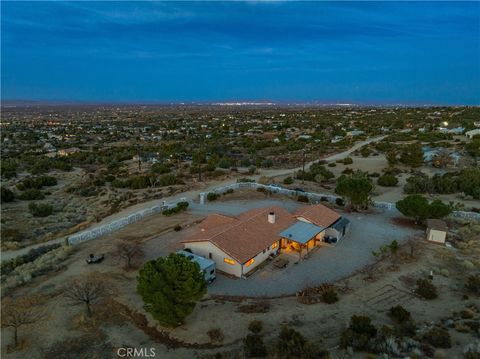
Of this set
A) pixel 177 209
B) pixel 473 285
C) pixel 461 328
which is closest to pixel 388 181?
pixel 473 285

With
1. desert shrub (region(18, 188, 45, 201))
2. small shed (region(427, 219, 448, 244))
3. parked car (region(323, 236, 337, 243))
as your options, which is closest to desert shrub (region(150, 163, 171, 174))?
desert shrub (region(18, 188, 45, 201))

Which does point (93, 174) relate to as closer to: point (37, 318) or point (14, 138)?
point (37, 318)

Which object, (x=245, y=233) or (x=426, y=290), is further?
(x=245, y=233)

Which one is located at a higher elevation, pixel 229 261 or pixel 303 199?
pixel 229 261

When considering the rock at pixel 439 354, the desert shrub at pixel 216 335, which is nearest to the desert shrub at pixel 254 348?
the desert shrub at pixel 216 335

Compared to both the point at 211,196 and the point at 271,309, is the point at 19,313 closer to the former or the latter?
the point at 271,309

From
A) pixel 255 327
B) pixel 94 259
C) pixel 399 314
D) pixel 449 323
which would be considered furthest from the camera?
pixel 94 259

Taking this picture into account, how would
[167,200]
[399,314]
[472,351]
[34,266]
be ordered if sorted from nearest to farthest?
[472,351] < [399,314] < [34,266] < [167,200]

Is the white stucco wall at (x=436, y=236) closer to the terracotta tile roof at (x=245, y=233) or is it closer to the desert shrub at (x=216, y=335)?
the terracotta tile roof at (x=245, y=233)
